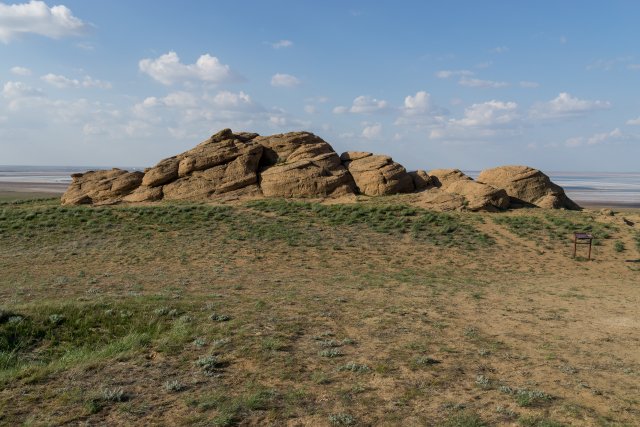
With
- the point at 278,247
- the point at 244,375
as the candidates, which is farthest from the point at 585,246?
the point at 244,375

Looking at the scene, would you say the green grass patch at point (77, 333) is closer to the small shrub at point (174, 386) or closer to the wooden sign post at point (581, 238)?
the small shrub at point (174, 386)

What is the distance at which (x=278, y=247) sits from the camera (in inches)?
1080

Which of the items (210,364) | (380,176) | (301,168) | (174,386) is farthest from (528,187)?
(174,386)

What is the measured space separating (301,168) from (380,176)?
23.0 feet

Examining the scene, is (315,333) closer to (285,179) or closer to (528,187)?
(285,179)

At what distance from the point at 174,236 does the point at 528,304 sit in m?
21.6

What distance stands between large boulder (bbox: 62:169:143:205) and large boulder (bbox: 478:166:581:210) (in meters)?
32.7

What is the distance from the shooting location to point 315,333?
12.2 meters

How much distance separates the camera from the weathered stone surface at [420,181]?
41.1 m

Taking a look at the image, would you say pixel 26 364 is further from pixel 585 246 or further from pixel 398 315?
pixel 585 246

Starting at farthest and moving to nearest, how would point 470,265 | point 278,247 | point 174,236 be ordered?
1. point 174,236
2. point 278,247
3. point 470,265

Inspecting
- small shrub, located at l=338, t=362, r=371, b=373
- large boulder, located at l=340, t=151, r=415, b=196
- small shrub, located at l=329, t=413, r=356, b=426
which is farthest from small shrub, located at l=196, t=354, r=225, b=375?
large boulder, located at l=340, t=151, r=415, b=196

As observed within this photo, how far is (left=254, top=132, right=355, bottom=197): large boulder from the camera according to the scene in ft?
127

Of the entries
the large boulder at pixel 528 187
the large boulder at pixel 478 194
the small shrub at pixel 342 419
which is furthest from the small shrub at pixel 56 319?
the large boulder at pixel 528 187
